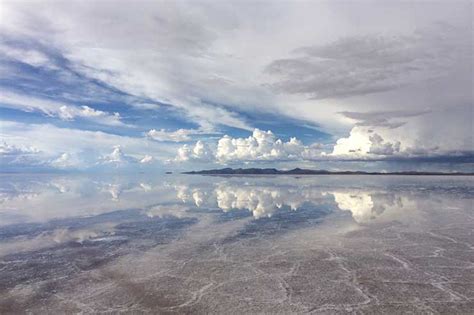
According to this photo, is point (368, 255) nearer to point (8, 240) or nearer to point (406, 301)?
point (406, 301)

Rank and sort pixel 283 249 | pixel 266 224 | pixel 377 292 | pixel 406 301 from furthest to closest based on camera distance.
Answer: pixel 266 224
pixel 283 249
pixel 377 292
pixel 406 301

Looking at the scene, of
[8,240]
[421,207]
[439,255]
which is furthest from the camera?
[421,207]

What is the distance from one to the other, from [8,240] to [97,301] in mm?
9009

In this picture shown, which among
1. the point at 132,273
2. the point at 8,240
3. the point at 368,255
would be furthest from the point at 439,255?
the point at 8,240

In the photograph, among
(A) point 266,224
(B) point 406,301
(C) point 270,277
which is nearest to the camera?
(B) point 406,301

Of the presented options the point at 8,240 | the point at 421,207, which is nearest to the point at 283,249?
the point at 8,240

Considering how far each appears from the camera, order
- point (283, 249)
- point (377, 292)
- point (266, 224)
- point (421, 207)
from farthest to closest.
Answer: point (421, 207) → point (266, 224) → point (283, 249) → point (377, 292)

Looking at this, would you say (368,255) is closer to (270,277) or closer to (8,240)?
(270,277)

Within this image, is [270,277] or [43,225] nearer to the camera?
[270,277]

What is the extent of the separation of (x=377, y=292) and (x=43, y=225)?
53.5 ft

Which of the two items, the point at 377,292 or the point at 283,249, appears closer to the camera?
the point at 377,292

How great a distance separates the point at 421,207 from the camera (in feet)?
78.9

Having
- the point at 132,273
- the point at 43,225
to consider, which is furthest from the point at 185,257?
the point at 43,225

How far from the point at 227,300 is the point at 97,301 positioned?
9.63 feet
